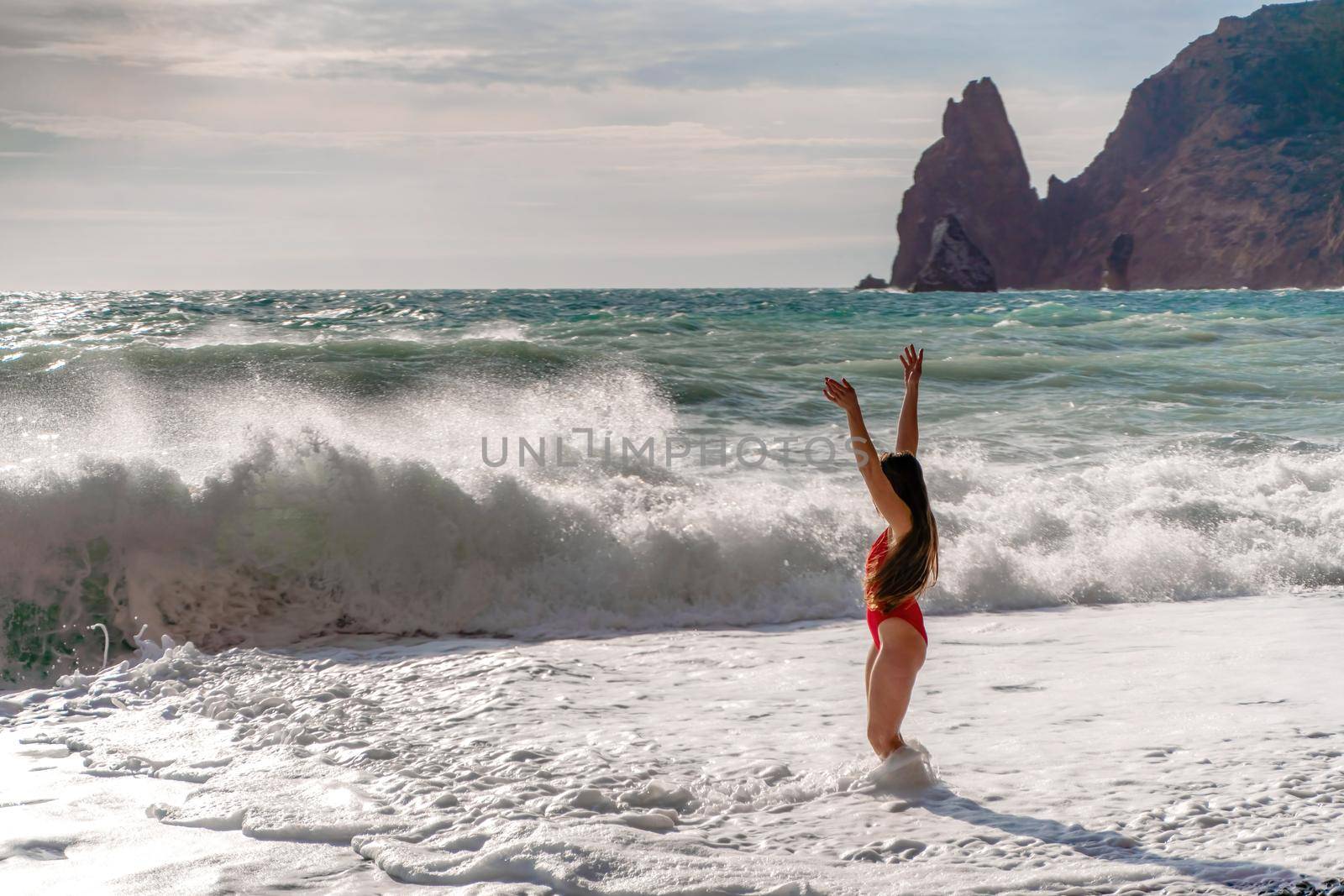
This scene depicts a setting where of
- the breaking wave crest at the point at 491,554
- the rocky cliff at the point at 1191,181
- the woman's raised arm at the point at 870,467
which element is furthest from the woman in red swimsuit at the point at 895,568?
the rocky cliff at the point at 1191,181

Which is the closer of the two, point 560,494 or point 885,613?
point 885,613

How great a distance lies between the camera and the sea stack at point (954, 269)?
103500 millimetres

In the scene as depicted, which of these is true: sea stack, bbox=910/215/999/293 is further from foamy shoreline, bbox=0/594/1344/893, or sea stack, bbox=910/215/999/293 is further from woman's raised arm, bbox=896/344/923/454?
woman's raised arm, bbox=896/344/923/454

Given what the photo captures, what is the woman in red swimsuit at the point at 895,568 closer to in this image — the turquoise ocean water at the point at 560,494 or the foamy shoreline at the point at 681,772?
the foamy shoreline at the point at 681,772

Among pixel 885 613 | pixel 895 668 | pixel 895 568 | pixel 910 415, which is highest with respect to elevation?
pixel 910 415

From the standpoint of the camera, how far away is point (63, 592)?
607 centimetres

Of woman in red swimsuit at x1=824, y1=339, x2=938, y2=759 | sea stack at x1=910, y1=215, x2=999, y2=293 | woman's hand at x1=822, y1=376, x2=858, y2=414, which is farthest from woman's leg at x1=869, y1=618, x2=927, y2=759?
sea stack at x1=910, y1=215, x2=999, y2=293

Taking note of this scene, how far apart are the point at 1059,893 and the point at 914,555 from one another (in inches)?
42.2

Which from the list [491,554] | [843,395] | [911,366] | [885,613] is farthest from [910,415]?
[491,554]

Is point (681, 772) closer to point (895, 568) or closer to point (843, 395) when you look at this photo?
point (895, 568)

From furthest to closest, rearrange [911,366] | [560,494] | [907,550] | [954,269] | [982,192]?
1. [982,192]
2. [954,269]
3. [560,494]
4. [911,366]
5. [907,550]

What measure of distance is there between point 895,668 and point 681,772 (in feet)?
2.88

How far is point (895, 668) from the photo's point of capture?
3.40 m

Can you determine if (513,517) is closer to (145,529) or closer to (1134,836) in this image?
(145,529)
